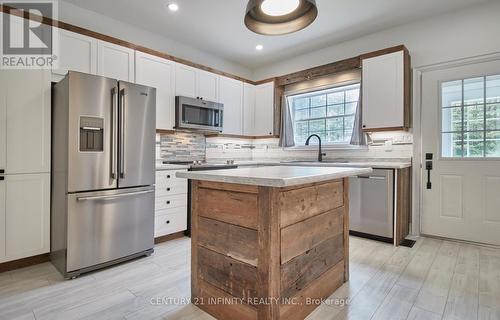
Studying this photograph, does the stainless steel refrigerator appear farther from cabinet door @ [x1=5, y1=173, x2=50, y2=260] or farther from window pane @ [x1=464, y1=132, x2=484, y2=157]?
window pane @ [x1=464, y1=132, x2=484, y2=157]

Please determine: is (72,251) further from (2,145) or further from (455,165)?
(455,165)

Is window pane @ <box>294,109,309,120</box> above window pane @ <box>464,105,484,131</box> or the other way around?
above

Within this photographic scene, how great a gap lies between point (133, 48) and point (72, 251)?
2.34m

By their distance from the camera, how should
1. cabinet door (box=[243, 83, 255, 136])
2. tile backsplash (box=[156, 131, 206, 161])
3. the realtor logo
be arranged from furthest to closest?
cabinet door (box=[243, 83, 255, 136]), tile backsplash (box=[156, 131, 206, 161]), the realtor logo

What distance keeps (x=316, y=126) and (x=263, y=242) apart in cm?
Answer: 337

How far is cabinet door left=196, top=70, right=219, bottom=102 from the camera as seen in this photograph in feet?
12.9

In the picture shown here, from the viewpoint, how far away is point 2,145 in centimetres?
228

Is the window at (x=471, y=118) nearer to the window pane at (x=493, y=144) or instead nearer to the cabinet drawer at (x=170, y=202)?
the window pane at (x=493, y=144)

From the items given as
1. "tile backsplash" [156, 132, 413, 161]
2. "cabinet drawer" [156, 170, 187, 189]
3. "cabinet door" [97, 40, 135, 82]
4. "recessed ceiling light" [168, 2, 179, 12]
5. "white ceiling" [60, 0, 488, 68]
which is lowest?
"cabinet drawer" [156, 170, 187, 189]

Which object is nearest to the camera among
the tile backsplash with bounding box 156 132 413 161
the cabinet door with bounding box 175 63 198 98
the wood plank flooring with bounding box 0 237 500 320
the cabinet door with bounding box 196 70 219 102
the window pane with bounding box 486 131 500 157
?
the wood plank flooring with bounding box 0 237 500 320

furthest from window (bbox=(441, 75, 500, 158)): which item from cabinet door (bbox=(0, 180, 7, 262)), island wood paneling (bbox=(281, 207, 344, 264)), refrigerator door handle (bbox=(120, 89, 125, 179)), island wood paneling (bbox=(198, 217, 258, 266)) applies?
cabinet door (bbox=(0, 180, 7, 262))

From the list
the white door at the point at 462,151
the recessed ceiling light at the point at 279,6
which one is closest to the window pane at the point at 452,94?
the white door at the point at 462,151

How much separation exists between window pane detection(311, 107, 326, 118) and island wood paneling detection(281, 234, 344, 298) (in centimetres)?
269

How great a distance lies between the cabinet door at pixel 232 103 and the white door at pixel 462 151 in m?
2.71
